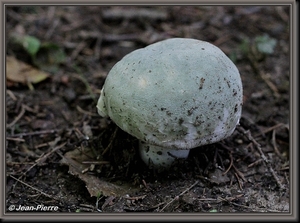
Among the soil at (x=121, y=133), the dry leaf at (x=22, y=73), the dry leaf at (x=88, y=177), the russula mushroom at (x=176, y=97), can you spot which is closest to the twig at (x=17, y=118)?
the soil at (x=121, y=133)

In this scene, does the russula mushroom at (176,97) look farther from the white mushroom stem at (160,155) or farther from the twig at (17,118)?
the twig at (17,118)

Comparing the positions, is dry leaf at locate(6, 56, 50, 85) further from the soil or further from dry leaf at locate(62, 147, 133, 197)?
dry leaf at locate(62, 147, 133, 197)

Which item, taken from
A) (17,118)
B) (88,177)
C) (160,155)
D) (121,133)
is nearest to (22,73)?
(17,118)

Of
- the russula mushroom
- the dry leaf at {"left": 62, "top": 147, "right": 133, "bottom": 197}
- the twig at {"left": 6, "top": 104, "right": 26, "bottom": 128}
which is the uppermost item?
the russula mushroom

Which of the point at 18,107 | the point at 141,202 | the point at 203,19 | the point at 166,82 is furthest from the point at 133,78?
the point at 203,19

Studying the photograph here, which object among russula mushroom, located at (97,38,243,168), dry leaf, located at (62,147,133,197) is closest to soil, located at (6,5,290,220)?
dry leaf, located at (62,147,133,197)

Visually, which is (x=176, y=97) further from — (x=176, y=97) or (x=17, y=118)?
(x=17, y=118)
